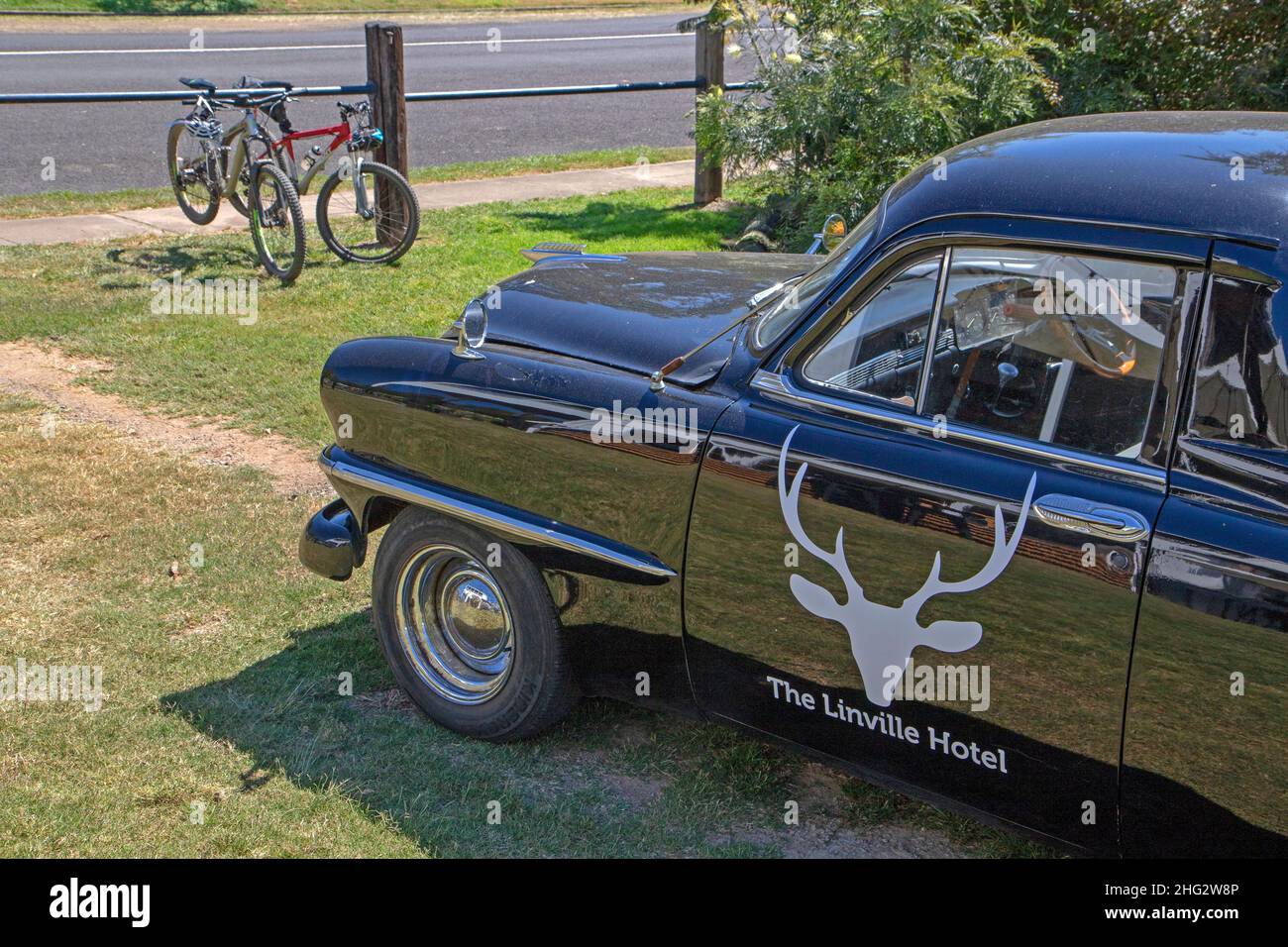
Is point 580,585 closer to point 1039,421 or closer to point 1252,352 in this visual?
point 1039,421

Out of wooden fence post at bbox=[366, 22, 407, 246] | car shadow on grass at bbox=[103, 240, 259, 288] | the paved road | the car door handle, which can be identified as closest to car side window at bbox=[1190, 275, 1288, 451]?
the car door handle

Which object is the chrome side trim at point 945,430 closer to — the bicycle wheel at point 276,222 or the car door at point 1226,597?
the car door at point 1226,597

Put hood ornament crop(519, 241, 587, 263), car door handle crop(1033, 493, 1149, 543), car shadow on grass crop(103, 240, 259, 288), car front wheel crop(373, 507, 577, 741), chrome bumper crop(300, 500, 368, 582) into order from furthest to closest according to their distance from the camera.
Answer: car shadow on grass crop(103, 240, 259, 288)
hood ornament crop(519, 241, 587, 263)
chrome bumper crop(300, 500, 368, 582)
car front wheel crop(373, 507, 577, 741)
car door handle crop(1033, 493, 1149, 543)

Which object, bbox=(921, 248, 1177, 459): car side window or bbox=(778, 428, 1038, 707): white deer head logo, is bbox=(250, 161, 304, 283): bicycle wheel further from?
bbox=(921, 248, 1177, 459): car side window

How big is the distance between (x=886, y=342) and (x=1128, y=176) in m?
0.64

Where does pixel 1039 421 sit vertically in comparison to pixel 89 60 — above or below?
below

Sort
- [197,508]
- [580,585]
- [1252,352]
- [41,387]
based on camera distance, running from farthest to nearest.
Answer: [41,387] < [197,508] < [580,585] < [1252,352]

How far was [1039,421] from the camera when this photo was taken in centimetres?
281

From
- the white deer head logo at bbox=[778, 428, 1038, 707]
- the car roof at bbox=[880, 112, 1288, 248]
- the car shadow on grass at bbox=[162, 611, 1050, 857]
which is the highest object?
the car roof at bbox=[880, 112, 1288, 248]

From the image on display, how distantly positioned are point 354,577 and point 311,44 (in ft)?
56.6

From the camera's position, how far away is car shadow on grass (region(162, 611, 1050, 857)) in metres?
3.48

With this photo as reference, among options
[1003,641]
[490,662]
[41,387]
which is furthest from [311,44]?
[1003,641]

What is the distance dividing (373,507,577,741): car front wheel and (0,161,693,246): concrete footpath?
6.40 meters

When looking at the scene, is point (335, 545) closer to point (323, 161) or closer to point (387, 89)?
point (323, 161)
